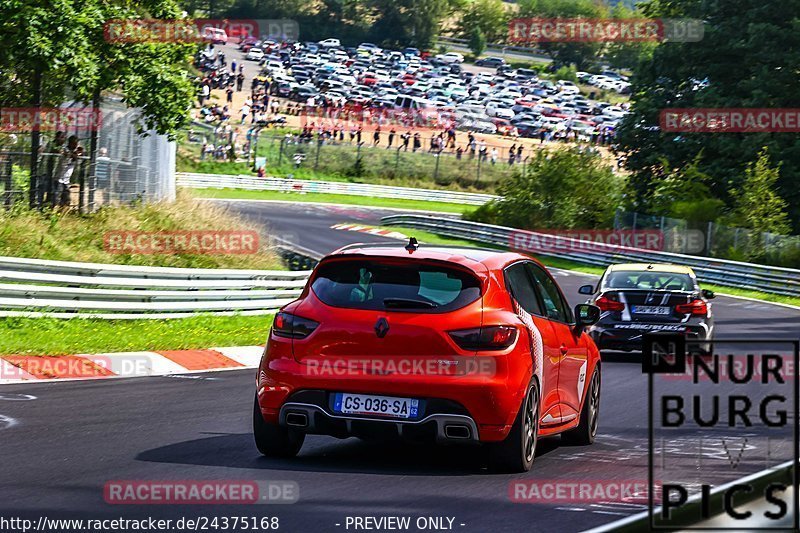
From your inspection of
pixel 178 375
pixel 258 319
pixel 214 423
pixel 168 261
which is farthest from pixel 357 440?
pixel 168 261

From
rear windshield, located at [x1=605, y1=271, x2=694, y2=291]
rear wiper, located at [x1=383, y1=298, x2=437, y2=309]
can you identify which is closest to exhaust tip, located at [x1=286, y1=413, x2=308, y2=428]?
rear wiper, located at [x1=383, y1=298, x2=437, y2=309]

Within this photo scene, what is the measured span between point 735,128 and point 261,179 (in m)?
25.1

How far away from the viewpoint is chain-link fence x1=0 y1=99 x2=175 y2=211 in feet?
81.4

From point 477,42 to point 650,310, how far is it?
12657 centimetres

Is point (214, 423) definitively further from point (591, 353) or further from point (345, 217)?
point (345, 217)

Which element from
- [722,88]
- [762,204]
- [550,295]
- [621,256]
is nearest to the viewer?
[550,295]

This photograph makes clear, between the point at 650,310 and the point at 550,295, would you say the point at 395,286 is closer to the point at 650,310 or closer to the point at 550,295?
the point at 550,295

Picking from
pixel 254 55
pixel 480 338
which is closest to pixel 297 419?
pixel 480 338

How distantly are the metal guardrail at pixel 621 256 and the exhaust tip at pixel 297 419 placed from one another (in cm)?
3216

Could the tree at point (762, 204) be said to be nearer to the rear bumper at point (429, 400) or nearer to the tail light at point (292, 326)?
the rear bumper at point (429, 400)

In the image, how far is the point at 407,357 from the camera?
8852mm

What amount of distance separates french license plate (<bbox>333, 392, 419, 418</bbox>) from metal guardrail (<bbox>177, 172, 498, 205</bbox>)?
51144 millimetres

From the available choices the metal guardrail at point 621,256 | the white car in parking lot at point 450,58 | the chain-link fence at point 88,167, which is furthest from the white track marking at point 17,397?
the white car in parking lot at point 450,58

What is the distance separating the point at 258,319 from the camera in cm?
2272
